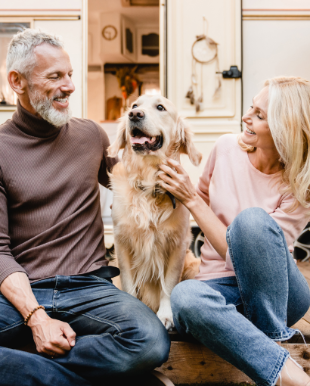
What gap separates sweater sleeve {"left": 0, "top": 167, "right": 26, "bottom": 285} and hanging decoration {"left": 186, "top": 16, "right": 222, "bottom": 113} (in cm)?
219

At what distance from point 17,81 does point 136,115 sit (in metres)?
0.55

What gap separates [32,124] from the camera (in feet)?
5.11

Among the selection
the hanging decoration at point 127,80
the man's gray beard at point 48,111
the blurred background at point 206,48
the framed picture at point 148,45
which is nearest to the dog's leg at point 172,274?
the man's gray beard at point 48,111

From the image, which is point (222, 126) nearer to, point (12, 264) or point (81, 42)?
Answer: point (81, 42)

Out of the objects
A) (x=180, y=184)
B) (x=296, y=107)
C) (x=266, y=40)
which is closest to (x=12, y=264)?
(x=180, y=184)

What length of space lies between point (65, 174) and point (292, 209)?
3.02 feet

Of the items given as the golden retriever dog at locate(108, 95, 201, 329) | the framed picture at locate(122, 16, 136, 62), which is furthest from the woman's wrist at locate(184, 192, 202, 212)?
the framed picture at locate(122, 16, 136, 62)

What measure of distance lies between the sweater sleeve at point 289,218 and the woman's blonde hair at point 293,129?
1.2 inches

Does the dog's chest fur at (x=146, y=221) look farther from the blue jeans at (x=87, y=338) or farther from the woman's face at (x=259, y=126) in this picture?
the woman's face at (x=259, y=126)

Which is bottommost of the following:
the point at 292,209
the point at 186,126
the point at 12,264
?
the point at 12,264

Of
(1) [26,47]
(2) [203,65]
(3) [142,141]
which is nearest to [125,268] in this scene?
(3) [142,141]

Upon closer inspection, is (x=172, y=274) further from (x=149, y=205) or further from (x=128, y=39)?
(x=128, y=39)

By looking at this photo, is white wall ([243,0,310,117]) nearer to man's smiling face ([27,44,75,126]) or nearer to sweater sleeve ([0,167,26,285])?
man's smiling face ([27,44,75,126])

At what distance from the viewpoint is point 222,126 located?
3320 millimetres
